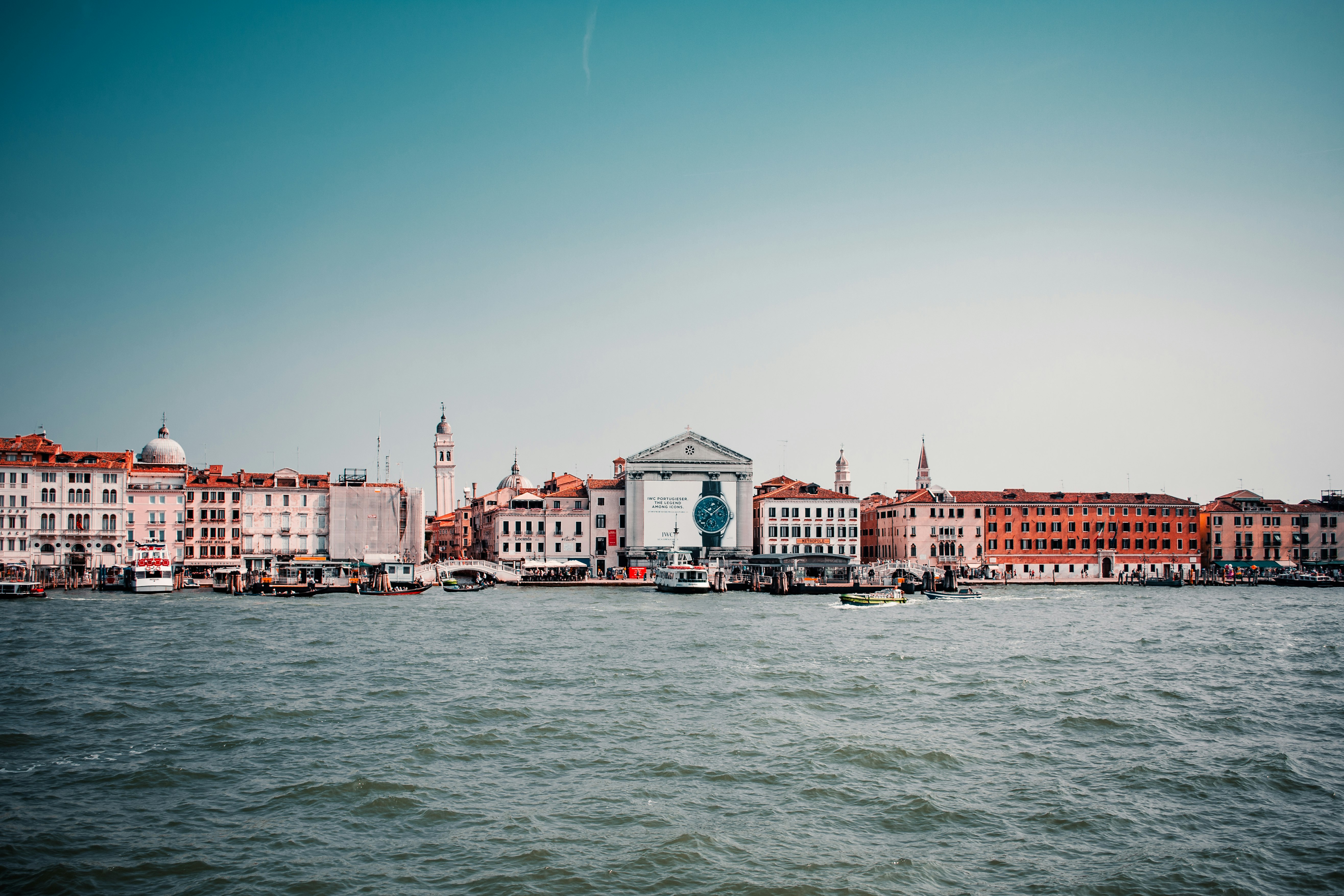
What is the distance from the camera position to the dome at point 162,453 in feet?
268

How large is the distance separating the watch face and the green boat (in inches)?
821

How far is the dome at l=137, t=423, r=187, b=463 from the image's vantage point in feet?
268

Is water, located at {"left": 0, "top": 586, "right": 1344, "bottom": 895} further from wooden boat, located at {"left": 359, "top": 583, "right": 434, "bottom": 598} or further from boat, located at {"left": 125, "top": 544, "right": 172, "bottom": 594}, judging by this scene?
boat, located at {"left": 125, "top": 544, "right": 172, "bottom": 594}

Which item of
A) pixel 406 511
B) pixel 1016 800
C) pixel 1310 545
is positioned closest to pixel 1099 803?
pixel 1016 800

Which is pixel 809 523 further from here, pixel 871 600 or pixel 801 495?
pixel 871 600

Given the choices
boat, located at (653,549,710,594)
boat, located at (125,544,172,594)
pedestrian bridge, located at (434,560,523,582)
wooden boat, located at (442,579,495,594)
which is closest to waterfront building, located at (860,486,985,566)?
boat, located at (653,549,710,594)

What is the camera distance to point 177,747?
616 inches

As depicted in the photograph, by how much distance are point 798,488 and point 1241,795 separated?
212 ft

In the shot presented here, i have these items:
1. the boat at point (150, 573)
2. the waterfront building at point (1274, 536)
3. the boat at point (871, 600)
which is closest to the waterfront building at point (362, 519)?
the boat at point (150, 573)

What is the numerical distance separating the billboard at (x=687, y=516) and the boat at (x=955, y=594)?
1706 centimetres

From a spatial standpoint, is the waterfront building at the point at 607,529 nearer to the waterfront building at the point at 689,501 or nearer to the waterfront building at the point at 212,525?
the waterfront building at the point at 689,501

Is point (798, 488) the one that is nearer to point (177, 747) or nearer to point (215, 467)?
point (215, 467)

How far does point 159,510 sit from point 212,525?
3.51 metres

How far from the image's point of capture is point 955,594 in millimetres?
58250
